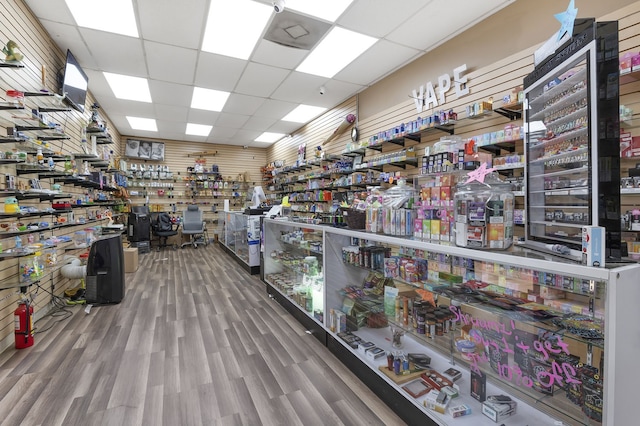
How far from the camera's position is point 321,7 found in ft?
10.4

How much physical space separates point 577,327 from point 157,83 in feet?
20.3

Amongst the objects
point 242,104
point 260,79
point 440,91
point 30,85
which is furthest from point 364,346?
point 242,104

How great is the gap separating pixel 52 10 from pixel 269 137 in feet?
20.3

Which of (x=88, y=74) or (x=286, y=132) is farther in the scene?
(x=286, y=132)

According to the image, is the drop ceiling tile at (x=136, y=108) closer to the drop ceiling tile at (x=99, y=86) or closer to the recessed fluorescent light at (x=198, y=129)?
the drop ceiling tile at (x=99, y=86)

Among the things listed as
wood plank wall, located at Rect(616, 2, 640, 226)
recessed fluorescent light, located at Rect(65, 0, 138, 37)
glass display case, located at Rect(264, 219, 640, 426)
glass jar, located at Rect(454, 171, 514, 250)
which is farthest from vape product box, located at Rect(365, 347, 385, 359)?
recessed fluorescent light, located at Rect(65, 0, 138, 37)

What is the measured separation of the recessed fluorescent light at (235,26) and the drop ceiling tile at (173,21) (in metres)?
0.11

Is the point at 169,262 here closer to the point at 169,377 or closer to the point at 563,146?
the point at 169,377

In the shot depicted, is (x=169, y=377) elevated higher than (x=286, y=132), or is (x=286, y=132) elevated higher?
(x=286, y=132)

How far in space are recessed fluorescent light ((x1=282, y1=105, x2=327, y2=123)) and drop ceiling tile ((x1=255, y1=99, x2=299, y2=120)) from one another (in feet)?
0.47

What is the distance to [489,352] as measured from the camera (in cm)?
154

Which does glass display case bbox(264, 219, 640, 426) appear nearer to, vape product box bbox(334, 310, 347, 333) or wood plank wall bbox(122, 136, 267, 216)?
vape product box bbox(334, 310, 347, 333)

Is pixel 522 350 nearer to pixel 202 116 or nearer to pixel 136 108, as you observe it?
pixel 202 116

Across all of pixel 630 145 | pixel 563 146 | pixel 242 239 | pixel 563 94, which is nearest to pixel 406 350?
pixel 563 146
